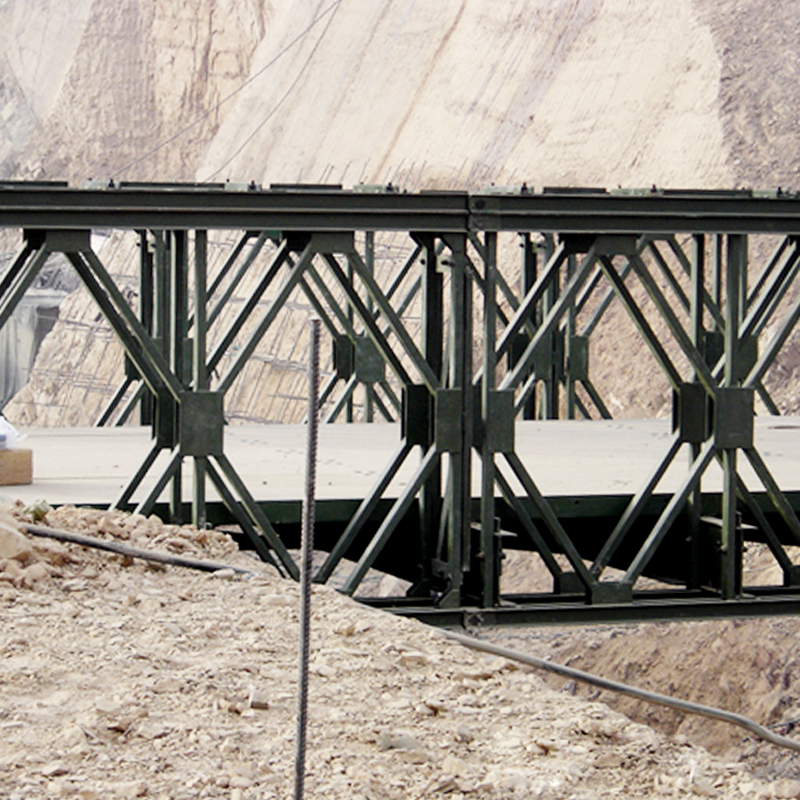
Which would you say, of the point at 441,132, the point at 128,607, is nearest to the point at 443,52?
the point at 441,132

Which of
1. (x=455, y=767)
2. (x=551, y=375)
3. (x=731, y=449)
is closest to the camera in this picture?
(x=455, y=767)

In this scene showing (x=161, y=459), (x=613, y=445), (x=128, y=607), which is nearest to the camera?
(x=128, y=607)

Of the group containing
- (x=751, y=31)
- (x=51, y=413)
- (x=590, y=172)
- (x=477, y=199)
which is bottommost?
(x=51, y=413)

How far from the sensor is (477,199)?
7.13m

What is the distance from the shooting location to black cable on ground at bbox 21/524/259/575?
A: 5.96 m

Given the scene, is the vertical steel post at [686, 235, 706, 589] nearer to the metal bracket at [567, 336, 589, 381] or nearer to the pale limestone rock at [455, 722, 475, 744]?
the pale limestone rock at [455, 722, 475, 744]

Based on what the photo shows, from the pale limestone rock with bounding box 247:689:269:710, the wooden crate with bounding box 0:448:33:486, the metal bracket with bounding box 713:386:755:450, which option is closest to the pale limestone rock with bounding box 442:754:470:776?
the pale limestone rock with bounding box 247:689:269:710

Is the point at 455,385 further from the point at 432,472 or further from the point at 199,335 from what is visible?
the point at 199,335

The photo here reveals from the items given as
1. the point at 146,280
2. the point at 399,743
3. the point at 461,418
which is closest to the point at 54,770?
the point at 399,743

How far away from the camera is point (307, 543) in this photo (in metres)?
3.53

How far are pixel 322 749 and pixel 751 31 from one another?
23.6 m

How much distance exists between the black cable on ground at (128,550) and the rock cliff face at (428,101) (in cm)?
1555

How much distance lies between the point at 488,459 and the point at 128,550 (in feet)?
6.12

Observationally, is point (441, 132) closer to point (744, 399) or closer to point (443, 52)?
point (443, 52)
